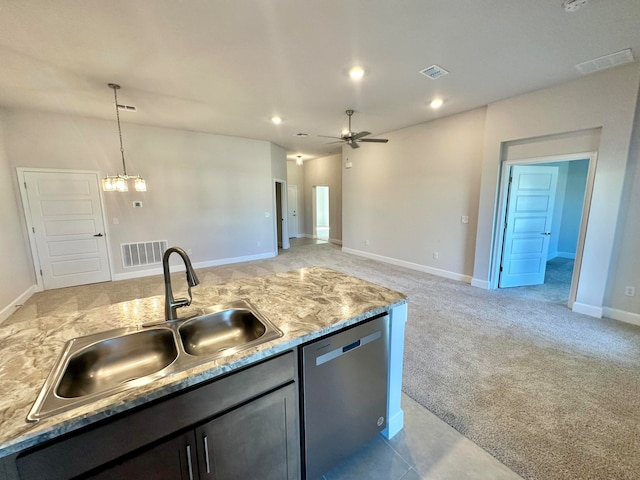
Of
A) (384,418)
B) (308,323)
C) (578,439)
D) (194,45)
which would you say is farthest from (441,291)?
(194,45)

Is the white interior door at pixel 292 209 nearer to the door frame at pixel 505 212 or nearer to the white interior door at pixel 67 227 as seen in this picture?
the white interior door at pixel 67 227

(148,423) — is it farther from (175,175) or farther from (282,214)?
(282,214)

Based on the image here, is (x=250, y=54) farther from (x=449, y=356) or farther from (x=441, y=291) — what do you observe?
(x=441, y=291)

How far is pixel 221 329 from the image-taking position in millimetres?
1547

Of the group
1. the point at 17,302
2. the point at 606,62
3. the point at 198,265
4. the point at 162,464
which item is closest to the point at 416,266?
the point at 606,62

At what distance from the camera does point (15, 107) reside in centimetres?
412

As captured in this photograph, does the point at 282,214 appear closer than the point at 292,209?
Yes

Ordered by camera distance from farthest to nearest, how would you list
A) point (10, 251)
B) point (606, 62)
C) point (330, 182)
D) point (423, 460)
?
point (330, 182) < point (10, 251) < point (606, 62) < point (423, 460)

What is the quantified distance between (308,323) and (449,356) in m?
2.01

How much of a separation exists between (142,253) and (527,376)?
20.6ft

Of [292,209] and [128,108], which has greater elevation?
[128,108]

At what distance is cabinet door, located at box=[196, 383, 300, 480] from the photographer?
107 centimetres

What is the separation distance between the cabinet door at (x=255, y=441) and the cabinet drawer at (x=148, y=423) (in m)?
0.06

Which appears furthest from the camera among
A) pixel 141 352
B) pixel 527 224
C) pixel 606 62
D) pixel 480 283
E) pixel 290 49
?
pixel 480 283
